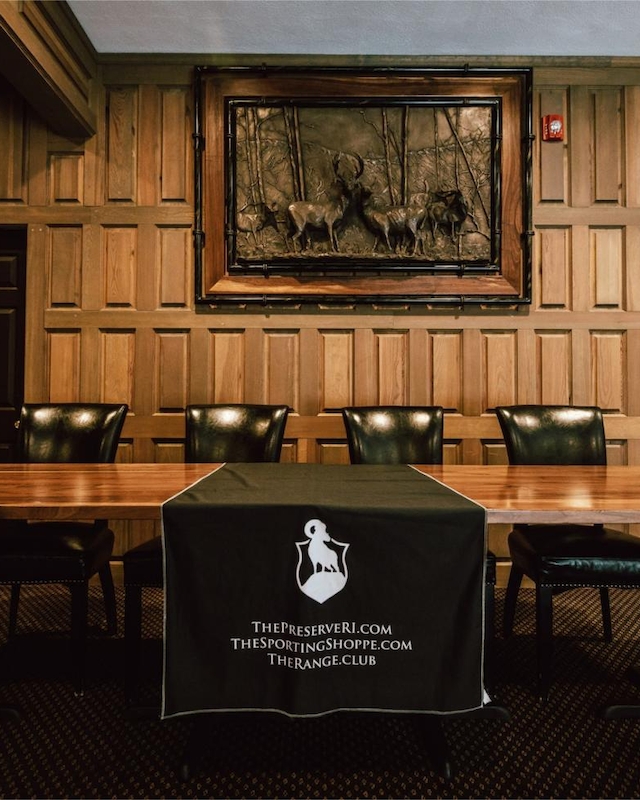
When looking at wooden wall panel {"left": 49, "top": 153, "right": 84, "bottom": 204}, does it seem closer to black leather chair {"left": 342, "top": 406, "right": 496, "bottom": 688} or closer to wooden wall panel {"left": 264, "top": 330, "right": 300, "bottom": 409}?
wooden wall panel {"left": 264, "top": 330, "right": 300, "bottom": 409}

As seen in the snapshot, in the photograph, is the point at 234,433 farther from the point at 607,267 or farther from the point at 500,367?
the point at 607,267

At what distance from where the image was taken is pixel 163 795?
141 cm

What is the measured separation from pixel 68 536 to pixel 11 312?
1.86 meters

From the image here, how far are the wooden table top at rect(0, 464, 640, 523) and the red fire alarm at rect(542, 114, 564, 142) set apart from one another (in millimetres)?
2159

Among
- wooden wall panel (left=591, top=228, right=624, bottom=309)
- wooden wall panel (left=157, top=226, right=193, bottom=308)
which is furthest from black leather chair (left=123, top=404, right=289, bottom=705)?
wooden wall panel (left=591, top=228, right=624, bottom=309)

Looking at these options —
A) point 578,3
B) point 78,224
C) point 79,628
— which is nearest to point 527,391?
point 578,3

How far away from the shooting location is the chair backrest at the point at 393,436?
239 cm

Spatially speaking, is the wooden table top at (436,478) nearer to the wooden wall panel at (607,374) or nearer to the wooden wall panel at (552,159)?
the wooden wall panel at (607,374)

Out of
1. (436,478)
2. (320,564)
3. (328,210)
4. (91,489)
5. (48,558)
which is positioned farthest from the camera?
(328,210)

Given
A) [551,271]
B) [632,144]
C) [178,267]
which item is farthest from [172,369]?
[632,144]

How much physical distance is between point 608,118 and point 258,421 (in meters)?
2.79

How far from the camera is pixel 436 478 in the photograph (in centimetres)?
176


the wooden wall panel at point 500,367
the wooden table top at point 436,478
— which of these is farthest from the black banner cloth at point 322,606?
the wooden wall panel at point 500,367

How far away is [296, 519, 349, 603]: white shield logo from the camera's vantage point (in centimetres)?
131
